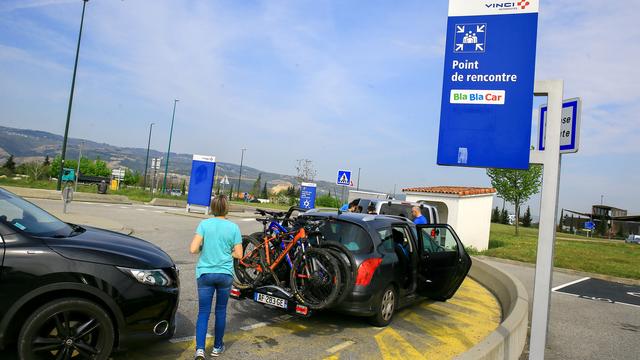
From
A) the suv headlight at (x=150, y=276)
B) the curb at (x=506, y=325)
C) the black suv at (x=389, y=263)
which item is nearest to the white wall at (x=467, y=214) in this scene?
the curb at (x=506, y=325)

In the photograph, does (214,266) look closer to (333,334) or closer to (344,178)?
(333,334)

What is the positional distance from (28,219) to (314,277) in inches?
123

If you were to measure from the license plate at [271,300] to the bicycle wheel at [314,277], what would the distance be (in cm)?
20

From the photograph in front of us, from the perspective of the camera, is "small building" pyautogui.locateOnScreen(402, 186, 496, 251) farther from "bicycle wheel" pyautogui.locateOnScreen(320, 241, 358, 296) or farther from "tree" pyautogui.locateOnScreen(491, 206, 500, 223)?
"tree" pyautogui.locateOnScreen(491, 206, 500, 223)

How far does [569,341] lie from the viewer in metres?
6.57

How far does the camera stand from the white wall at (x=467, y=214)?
63.6 feet

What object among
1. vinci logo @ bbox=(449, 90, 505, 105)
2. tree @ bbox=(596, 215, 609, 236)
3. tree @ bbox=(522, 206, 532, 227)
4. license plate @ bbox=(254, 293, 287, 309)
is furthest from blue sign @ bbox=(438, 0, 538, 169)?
tree @ bbox=(522, 206, 532, 227)

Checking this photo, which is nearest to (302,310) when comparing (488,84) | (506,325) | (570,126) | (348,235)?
(348,235)

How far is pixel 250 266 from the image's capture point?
20.9ft

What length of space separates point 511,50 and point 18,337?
16.9 feet

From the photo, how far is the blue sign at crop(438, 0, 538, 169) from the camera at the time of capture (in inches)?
186

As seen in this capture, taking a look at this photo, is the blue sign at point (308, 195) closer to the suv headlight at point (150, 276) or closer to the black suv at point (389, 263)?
the black suv at point (389, 263)

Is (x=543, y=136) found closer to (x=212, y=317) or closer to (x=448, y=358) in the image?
(x=448, y=358)

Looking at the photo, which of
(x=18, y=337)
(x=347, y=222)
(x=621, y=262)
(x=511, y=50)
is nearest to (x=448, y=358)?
(x=347, y=222)
